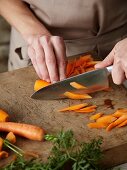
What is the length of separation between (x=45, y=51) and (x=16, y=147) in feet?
1.43

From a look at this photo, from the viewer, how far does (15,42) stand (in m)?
2.01

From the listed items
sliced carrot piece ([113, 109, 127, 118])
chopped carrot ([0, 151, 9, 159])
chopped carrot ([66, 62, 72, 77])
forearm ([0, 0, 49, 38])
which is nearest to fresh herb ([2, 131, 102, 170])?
chopped carrot ([0, 151, 9, 159])

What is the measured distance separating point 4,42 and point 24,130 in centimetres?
138

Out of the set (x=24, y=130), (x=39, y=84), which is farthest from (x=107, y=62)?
(x=24, y=130)

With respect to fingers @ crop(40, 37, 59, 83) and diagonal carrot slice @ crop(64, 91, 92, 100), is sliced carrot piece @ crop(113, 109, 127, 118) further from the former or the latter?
fingers @ crop(40, 37, 59, 83)

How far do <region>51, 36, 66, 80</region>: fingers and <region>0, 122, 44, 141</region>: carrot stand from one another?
0.28m

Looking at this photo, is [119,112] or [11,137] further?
[119,112]

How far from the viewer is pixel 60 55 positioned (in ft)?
5.10

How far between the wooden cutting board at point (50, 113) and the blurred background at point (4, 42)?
971mm

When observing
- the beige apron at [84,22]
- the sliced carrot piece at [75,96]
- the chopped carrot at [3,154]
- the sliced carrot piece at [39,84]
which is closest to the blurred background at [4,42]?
the beige apron at [84,22]

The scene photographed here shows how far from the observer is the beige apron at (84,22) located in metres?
1.70

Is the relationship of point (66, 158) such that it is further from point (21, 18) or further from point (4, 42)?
point (4, 42)

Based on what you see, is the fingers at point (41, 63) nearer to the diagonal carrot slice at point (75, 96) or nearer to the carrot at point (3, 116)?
the diagonal carrot slice at point (75, 96)

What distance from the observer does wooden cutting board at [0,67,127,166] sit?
1.32 m
